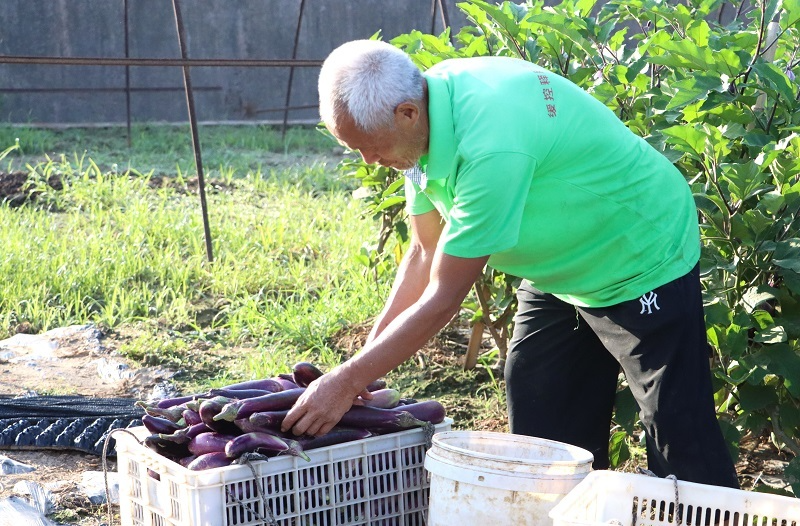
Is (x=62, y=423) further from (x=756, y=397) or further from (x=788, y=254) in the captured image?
(x=788, y=254)

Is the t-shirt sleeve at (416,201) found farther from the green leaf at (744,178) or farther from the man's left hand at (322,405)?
the green leaf at (744,178)

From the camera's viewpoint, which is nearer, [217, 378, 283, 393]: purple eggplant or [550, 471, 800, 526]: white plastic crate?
[550, 471, 800, 526]: white plastic crate

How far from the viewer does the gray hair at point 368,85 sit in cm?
211

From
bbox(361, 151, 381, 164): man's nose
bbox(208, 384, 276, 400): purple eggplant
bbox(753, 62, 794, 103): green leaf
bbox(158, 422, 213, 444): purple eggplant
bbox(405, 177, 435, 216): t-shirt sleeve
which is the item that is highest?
bbox(753, 62, 794, 103): green leaf

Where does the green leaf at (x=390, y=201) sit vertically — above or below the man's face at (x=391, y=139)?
below

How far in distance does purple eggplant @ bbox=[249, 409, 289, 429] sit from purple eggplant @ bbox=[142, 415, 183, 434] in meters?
0.23

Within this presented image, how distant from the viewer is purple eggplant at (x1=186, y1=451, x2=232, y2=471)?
2.17 m

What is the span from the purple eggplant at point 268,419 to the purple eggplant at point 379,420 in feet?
0.54

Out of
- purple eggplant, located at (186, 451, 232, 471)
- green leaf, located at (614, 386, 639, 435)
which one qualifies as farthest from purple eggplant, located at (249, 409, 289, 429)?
green leaf, located at (614, 386, 639, 435)

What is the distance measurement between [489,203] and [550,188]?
0.75 ft

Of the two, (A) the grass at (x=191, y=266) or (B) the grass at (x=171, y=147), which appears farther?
(B) the grass at (x=171, y=147)

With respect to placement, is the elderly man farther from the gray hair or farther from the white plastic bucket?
the white plastic bucket

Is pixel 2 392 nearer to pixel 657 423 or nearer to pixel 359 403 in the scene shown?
pixel 359 403

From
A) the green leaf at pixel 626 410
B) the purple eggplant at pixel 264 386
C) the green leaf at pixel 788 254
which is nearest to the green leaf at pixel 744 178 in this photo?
the green leaf at pixel 788 254
